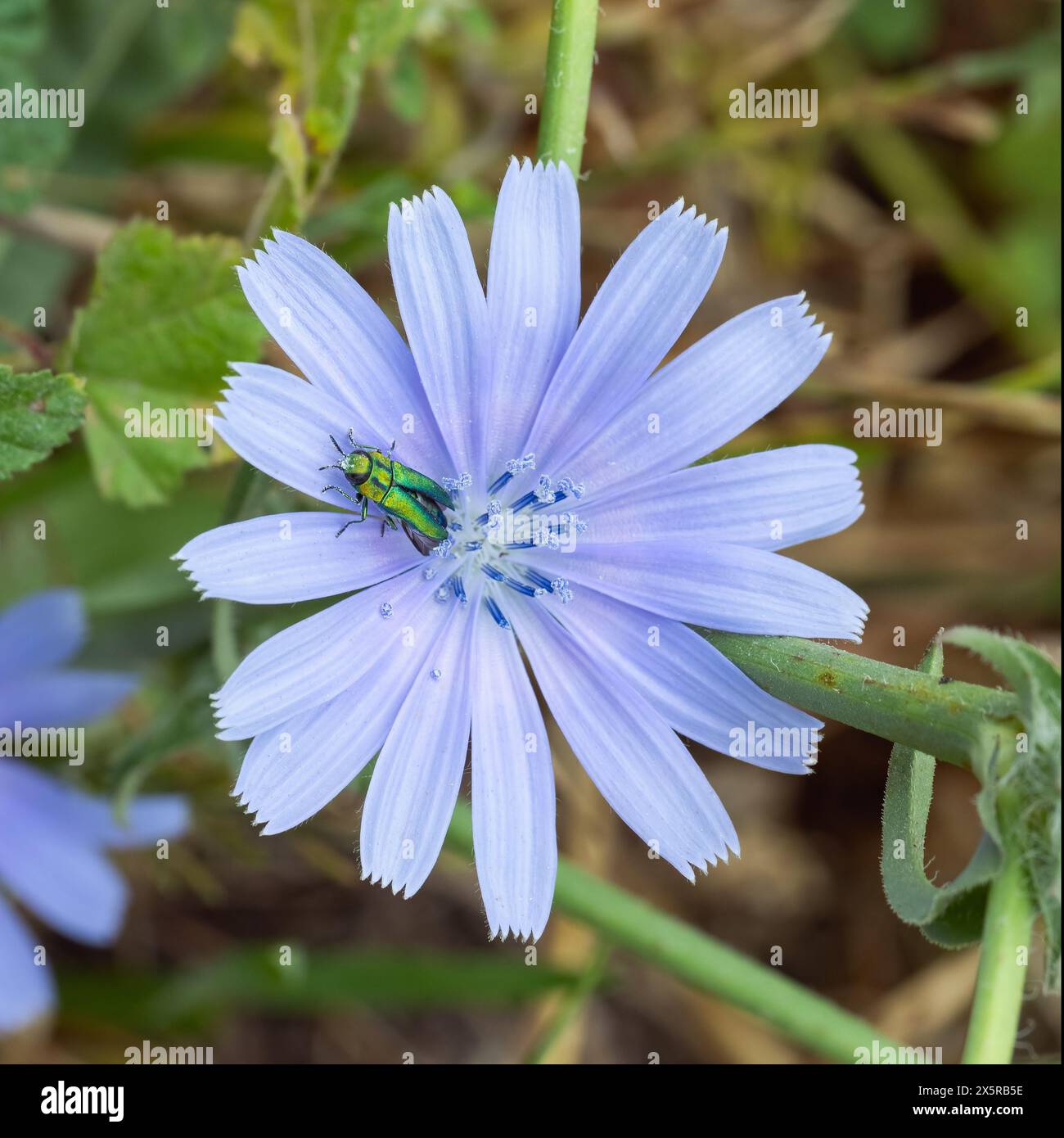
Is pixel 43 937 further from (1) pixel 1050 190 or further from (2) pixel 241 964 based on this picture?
(1) pixel 1050 190

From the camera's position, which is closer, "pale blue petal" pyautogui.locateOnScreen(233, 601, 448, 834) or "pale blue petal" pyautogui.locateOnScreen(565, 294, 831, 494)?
"pale blue petal" pyautogui.locateOnScreen(233, 601, 448, 834)

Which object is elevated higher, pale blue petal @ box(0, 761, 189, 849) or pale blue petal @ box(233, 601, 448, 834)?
pale blue petal @ box(233, 601, 448, 834)

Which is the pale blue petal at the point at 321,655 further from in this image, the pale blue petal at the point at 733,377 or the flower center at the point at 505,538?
the pale blue petal at the point at 733,377

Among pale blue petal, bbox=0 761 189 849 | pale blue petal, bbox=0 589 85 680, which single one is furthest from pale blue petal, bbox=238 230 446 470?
pale blue petal, bbox=0 761 189 849

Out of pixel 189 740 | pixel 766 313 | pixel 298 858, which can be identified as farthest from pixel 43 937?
pixel 766 313

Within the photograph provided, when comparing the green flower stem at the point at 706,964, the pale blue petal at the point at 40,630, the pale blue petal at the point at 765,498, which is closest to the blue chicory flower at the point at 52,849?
the pale blue petal at the point at 40,630

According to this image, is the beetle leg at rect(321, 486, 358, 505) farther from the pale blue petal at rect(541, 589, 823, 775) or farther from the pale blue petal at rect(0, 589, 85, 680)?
the pale blue petal at rect(0, 589, 85, 680)

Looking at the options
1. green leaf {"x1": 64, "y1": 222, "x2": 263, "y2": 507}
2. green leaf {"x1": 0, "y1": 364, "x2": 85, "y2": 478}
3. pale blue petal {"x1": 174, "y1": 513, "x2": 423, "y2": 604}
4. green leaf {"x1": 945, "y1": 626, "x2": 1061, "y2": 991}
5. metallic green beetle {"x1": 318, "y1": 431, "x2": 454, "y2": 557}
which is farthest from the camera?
green leaf {"x1": 64, "y1": 222, "x2": 263, "y2": 507}
